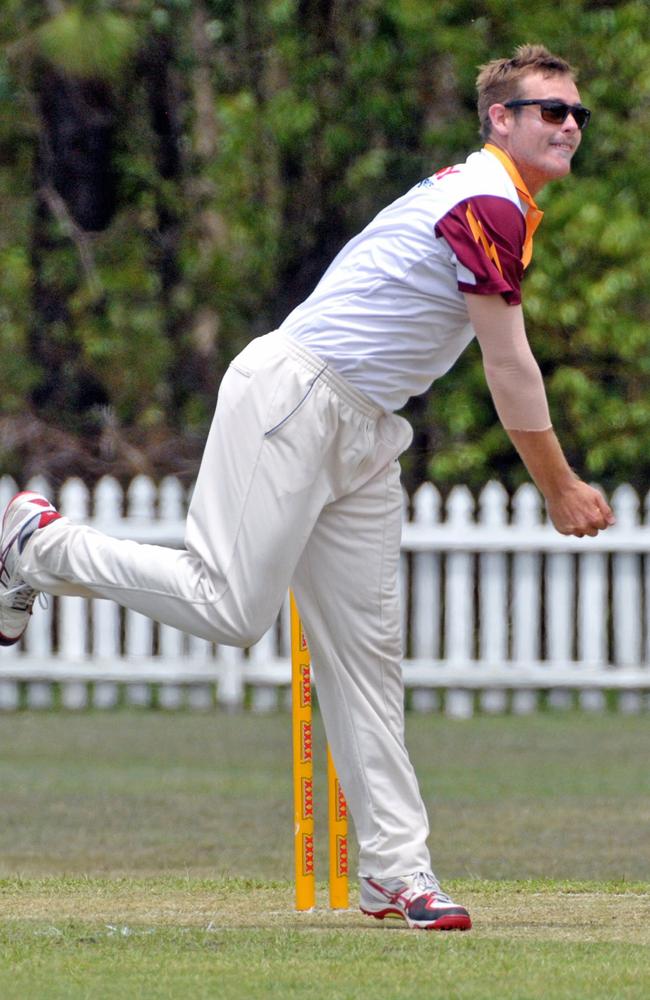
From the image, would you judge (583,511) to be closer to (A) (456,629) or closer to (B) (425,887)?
(B) (425,887)

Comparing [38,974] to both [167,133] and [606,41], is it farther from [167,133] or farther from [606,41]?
[167,133]

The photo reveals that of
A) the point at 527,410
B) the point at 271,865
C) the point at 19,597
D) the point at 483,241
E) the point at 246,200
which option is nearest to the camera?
the point at 483,241

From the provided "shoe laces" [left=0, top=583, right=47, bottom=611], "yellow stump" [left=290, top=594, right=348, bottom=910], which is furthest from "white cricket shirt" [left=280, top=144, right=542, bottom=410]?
"shoe laces" [left=0, top=583, right=47, bottom=611]

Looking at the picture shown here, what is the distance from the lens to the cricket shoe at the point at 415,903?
4.47 metres

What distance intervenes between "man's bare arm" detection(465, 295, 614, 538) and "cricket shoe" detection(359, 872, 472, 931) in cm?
91

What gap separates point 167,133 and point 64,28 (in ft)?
7.50

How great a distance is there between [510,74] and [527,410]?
816 mm

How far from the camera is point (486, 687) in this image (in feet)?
37.5

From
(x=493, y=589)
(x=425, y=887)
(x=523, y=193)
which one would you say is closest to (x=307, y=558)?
(x=425, y=887)

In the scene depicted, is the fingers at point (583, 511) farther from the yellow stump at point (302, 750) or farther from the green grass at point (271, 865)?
the green grass at point (271, 865)

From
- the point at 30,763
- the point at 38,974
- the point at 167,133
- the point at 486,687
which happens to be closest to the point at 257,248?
the point at 167,133

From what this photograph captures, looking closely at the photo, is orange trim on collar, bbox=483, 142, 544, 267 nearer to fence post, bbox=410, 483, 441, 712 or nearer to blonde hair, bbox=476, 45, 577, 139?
blonde hair, bbox=476, 45, 577, 139

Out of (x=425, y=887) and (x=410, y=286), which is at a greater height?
(x=410, y=286)

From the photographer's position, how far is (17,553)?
15.4 ft
